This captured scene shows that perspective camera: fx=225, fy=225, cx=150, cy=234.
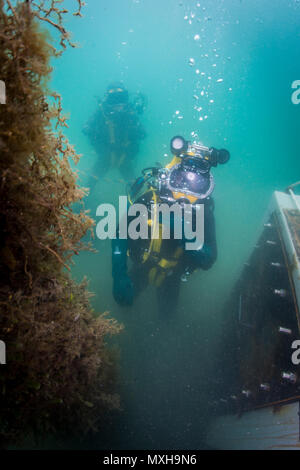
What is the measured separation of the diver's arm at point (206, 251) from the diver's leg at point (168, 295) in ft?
4.30

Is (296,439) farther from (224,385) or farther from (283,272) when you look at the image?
(224,385)

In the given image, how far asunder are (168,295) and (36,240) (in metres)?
4.98

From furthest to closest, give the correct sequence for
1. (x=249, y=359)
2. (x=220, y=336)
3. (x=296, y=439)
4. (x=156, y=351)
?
(x=220, y=336)
(x=156, y=351)
(x=249, y=359)
(x=296, y=439)

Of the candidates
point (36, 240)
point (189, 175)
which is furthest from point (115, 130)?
point (36, 240)

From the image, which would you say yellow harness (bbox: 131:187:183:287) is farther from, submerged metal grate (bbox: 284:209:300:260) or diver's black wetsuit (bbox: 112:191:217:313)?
submerged metal grate (bbox: 284:209:300:260)

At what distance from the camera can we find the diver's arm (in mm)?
4367

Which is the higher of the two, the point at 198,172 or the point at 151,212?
the point at 198,172

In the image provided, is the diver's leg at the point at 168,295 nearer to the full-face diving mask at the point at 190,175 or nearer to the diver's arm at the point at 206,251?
the diver's arm at the point at 206,251

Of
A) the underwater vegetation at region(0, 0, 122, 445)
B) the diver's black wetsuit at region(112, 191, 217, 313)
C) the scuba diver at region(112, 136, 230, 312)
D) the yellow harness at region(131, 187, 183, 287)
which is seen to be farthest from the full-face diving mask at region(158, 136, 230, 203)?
the underwater vegetation at region(0, 0, 122, 445)

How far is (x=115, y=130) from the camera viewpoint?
922 centimetres
